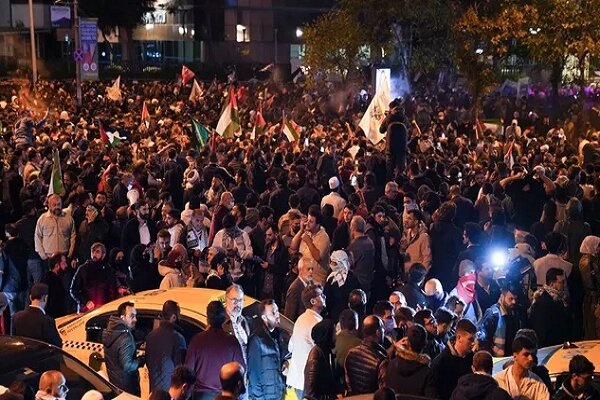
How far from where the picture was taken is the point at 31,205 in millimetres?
14445

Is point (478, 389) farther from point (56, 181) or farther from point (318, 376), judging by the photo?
point (56, 181)

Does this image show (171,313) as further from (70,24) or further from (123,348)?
(70,24)

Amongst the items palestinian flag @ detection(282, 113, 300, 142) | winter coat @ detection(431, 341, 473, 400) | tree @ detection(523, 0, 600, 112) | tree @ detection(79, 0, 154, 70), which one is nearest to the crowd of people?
winter coat @ detection(431, 341, 473, 400)

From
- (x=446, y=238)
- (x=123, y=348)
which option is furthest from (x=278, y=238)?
(x=123, y=348)

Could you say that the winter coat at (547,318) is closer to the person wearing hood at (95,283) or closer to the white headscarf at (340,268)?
the white headscarf at (340,268)

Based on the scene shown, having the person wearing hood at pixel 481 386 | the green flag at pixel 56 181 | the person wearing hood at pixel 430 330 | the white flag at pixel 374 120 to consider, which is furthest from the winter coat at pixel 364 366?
the white flag at pixel 374 120

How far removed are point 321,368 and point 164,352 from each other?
1.38 meters

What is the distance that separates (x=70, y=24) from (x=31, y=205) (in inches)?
1391

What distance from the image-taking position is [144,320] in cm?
992

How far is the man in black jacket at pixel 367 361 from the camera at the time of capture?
8156 mm

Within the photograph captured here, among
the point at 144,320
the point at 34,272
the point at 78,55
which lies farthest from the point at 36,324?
the point at 78,55

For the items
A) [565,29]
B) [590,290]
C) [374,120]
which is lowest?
[590,290]

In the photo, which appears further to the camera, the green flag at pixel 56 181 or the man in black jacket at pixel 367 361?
the green flag at pixel 56 181

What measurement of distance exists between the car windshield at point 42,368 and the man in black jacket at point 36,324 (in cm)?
115
